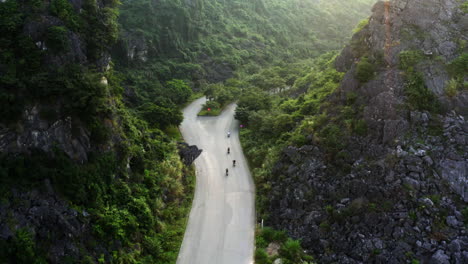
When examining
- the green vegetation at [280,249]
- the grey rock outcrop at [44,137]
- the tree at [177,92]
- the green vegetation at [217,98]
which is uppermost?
the grey rock outcrop at [44,137]

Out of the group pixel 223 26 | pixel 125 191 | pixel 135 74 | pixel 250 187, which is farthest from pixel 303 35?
pixel 125 191

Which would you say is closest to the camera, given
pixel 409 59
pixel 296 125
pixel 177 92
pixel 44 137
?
pixel 44 137

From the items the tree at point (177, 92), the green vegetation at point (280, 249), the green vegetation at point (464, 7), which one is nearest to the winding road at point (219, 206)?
the green vegetation at point (280, 249)

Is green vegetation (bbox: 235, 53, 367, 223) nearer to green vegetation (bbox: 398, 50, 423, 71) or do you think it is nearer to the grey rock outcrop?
green vegetation (bbox: 398, 50, 423, 71)

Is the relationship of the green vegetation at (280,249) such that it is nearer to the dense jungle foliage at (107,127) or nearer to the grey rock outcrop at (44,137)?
the dense jungle foliage at (107,127)

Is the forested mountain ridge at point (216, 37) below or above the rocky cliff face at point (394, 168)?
below

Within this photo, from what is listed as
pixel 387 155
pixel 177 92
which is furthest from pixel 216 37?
pixel 387 155

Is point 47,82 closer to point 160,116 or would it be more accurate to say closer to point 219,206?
point 219,206
